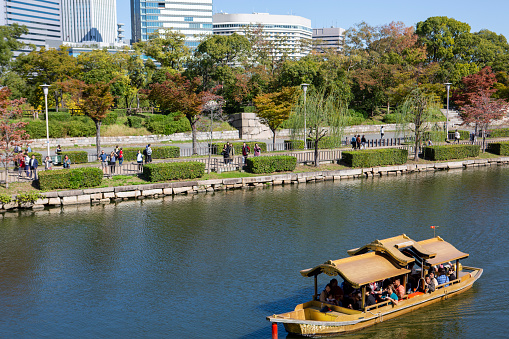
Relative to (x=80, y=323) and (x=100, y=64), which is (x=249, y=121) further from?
(x=80, y=323)

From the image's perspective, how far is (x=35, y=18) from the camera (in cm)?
17262

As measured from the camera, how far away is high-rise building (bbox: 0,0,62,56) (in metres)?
160

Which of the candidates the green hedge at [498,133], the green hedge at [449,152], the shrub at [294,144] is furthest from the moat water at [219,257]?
the green hedge at [498,133]

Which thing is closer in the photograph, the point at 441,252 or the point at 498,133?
the point at 441,252

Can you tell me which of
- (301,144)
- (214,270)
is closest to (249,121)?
(301,144)

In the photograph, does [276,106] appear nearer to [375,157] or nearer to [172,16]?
[375,157]

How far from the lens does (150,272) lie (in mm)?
18797

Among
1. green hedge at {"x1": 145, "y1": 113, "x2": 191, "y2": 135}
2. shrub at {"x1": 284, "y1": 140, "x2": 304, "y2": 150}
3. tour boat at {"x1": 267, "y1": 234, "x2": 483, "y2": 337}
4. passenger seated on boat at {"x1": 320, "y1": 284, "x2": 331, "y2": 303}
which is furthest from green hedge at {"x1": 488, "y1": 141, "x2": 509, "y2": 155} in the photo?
passenger seated on boat at {"x1": 320, "y1": 284, "x2": 331, "y2": 303}

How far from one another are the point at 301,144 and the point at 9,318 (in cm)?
3326

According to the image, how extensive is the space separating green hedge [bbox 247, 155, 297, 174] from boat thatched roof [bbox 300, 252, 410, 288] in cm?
2152

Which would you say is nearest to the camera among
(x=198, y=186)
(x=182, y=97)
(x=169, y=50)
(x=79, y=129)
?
(x=198, y=186)

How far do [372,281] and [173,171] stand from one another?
72.0ft

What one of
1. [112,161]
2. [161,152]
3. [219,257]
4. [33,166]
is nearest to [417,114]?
[161,152]

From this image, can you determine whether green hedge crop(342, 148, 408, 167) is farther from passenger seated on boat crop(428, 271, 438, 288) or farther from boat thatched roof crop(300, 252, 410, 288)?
boat thatched roof crop(300, 252, 410, 288)
